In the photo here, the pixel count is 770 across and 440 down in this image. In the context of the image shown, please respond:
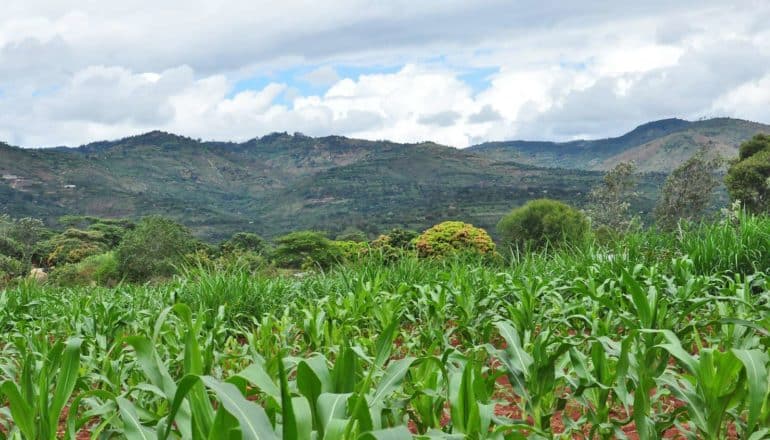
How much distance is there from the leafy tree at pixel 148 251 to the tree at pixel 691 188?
29916 millimetres

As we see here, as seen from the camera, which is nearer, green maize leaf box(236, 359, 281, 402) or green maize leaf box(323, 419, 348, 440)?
green maize leaf box(323, 419, 348, 440)

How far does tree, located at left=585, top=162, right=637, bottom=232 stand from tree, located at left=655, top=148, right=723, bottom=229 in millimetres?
2199

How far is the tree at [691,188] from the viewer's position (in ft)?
140

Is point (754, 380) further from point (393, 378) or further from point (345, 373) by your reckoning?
point (345, 373)

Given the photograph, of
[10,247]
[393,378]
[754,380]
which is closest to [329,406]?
[393,378]

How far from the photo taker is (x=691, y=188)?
43.0 metres

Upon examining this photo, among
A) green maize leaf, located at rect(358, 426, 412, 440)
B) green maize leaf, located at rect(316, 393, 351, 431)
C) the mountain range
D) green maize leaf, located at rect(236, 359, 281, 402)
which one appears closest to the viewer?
green maize leaf, located at rect(358, 426, 412, 440)

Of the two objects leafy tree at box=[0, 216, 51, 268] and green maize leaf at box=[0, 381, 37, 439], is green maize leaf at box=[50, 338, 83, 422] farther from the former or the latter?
leafy tree at box=[0, 216, 51, 268]

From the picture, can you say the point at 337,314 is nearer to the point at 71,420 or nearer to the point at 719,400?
the point at 71,420

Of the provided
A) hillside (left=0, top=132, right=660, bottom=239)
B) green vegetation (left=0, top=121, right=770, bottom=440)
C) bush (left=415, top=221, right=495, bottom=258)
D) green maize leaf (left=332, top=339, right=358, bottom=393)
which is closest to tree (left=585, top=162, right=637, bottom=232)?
bush (left=415, top=221, right=495, bottom=258)

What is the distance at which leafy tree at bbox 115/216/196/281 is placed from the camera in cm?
3092

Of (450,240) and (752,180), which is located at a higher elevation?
(752,180)

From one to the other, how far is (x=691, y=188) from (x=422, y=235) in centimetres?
2463

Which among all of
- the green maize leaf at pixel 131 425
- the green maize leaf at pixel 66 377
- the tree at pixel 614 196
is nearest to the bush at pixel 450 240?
the tree at pixel 614 196
